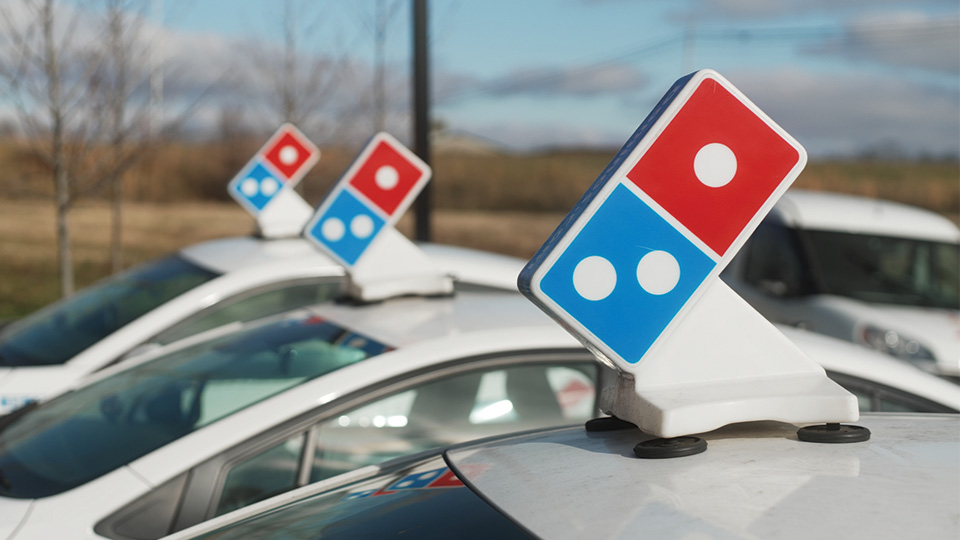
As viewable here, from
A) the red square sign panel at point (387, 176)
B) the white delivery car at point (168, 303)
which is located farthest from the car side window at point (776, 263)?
the red square sign panel at point (387, 176)

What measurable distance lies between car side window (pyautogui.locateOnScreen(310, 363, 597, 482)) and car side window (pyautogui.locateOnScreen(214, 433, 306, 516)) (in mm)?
61

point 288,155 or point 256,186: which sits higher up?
point 288,155

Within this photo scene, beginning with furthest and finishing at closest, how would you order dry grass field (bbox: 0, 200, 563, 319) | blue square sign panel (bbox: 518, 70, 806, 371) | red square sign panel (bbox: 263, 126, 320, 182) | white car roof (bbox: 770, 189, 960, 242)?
1. dry grass field (bbox: 0, 200, 563, 319)
2. white car roof (bbox: 770, 189, 960, 242)
3. red square sign panel (bbox: 263, 126, 320, 182)
4. blue square sign panel (bbox: 518, 70, 806, 371)

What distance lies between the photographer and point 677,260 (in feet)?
5.69

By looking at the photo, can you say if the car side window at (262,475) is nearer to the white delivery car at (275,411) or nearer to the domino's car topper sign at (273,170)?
the white delivery car at (275,411)

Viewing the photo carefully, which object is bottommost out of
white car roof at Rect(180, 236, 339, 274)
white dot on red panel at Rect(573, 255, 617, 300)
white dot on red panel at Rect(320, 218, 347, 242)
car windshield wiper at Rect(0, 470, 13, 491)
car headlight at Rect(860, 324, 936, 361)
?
car headlight at Rect(860, 324, 936, 361)

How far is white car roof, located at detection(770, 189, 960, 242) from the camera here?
8.45m

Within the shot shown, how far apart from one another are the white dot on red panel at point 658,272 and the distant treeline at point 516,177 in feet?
80.3

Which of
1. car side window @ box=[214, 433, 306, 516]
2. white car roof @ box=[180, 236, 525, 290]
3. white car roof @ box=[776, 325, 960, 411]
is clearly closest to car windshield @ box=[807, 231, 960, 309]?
white car roof @ box=[180, 236, 525, 290]

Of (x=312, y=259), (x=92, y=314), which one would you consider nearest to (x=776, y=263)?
(x=312, y=259)

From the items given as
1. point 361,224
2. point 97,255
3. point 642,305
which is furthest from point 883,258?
point 97,255

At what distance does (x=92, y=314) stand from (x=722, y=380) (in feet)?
12.6

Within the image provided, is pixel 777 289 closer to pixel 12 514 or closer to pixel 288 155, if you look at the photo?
pixel 288 155

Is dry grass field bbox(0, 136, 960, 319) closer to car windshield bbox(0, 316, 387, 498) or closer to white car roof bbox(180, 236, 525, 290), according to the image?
white car roof bbox(180, 236, 525, 290)
